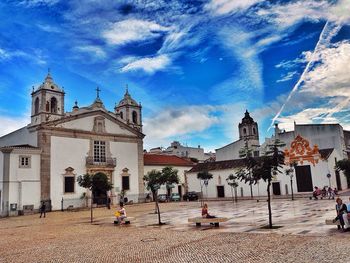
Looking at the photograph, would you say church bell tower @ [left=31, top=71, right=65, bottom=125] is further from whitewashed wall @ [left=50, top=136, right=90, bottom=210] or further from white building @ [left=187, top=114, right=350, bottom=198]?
white building @ [left=187, top=114, right=350, bottom=198]

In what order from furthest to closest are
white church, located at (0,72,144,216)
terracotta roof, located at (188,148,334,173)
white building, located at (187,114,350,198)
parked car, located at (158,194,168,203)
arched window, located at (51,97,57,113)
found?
terracotta roof, located at (188,148,334,173) < parked car, located at (158,194,168,203) < white building, located at (187,114,350,198) < arched window, located at (51,97,57,113) < white church, located at (0,72,144,216)

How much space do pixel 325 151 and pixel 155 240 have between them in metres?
37.9

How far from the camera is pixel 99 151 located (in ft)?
143

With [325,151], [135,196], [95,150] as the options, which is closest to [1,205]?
[95,150]

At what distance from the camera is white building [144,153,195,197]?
52469 mm

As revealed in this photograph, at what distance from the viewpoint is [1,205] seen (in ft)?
110

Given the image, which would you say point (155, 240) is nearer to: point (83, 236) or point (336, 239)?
point (83, 236)

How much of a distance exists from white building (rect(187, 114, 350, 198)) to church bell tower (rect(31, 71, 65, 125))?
24.4m

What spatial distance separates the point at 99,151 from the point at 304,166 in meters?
25.9

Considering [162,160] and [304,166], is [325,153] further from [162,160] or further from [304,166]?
[162,160]

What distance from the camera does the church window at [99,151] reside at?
4325 centimetres

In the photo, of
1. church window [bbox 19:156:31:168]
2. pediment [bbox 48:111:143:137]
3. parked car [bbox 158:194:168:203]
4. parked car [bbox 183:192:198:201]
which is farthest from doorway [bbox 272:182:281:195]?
church window [bbox 19:156:31:168]

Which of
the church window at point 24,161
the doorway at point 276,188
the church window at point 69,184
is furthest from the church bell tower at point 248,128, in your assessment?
the church window at point 24,161

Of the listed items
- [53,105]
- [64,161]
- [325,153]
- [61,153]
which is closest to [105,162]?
[64,161]
